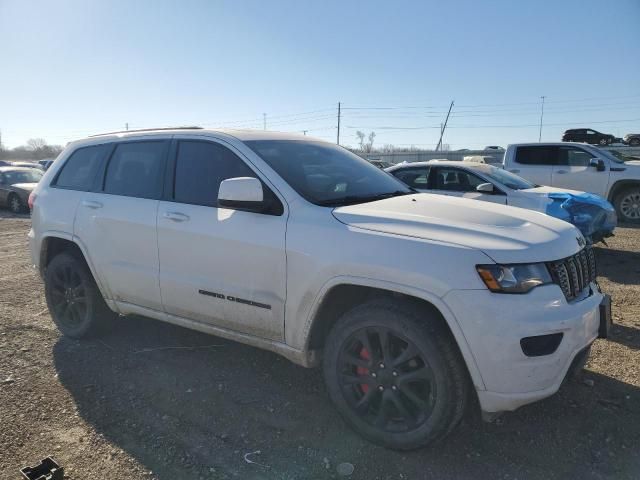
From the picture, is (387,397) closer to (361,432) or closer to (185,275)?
(361,432)

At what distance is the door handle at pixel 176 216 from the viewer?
3439 mm

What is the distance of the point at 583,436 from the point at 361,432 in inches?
51.2

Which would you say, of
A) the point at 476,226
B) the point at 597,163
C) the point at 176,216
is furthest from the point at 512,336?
the point at 597,163

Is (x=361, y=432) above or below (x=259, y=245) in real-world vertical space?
below

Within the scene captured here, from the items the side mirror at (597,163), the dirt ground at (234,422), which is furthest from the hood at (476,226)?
the side mirror at (597,163)

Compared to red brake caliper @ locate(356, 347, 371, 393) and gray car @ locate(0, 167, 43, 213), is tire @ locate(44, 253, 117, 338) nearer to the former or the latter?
red brake caliper @ locate(356, 347, 371, 393)

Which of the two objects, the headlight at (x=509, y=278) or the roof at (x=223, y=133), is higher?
the roof at (x=223, y=133)

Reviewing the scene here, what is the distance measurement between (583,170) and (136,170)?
995 centimetres

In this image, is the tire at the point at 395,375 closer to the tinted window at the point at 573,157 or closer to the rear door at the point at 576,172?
the rear door at the point at 576,172

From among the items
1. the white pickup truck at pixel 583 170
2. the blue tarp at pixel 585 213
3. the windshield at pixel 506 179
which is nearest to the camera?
the blue tarp at pixel 585 213

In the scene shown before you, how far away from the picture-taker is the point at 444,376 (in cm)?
250

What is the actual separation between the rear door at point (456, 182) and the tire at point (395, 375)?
537 cm

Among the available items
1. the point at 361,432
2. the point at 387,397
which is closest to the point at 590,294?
the point at 387,397

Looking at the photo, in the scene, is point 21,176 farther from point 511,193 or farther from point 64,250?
point 511,193
